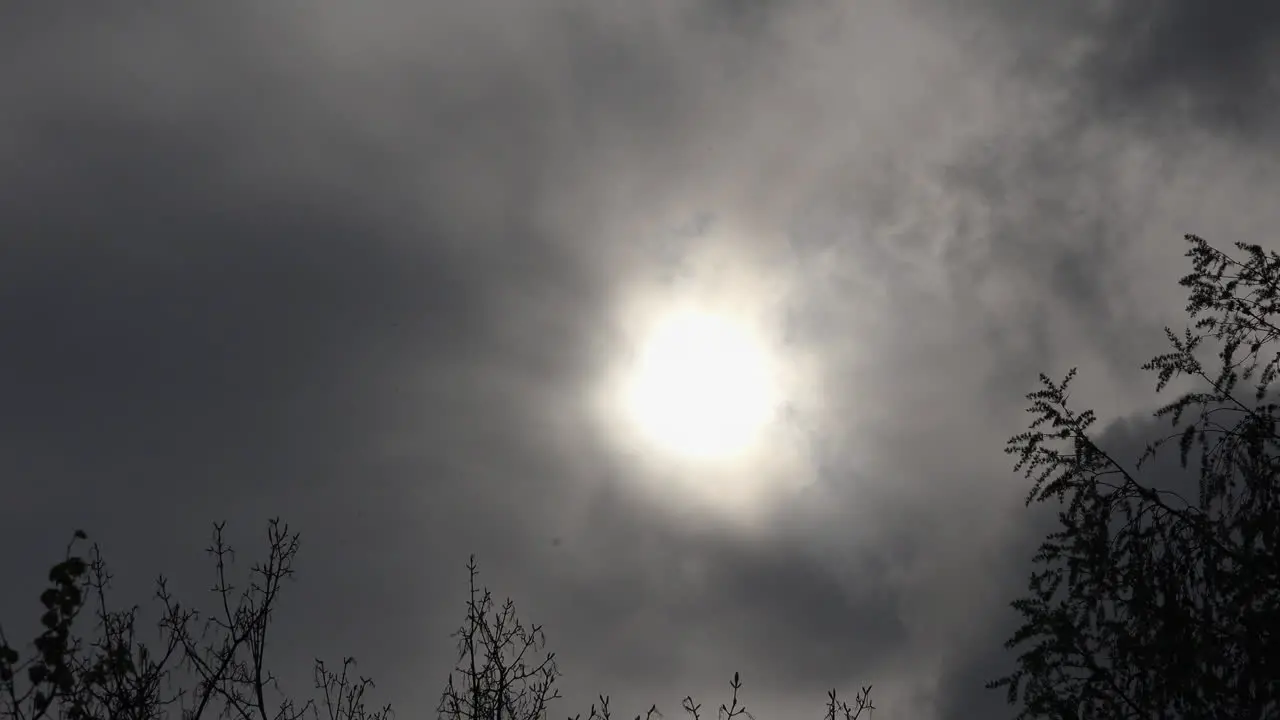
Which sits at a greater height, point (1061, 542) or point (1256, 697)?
point (1061, 542)

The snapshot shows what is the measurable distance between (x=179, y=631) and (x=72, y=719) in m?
3.23

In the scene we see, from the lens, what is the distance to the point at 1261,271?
29.6 feet

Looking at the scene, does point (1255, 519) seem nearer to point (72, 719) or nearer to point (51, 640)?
point (51, 640)

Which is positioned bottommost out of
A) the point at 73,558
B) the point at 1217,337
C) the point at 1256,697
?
the point at 1256,697

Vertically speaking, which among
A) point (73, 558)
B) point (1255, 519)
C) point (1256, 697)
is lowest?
point (1256, 697)

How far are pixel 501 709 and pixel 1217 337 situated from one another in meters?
9.73

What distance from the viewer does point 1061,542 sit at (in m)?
8.66

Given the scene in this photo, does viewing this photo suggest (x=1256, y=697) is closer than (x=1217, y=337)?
Yes

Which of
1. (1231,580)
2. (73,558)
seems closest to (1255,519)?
(1231,580)

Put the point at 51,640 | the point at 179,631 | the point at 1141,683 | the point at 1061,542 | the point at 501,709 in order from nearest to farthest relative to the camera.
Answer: the point at 51,640, the point at 1141,683, the point at 1061,542, the point at 179,631, the point at 501,709

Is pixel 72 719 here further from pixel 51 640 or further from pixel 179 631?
pixel 179 631

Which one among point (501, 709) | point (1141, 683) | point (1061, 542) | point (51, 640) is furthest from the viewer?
point (501, 709)

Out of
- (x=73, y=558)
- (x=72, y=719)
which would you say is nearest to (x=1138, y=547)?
A: (x=73, y=558)

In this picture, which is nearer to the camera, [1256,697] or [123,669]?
[1256,697]
